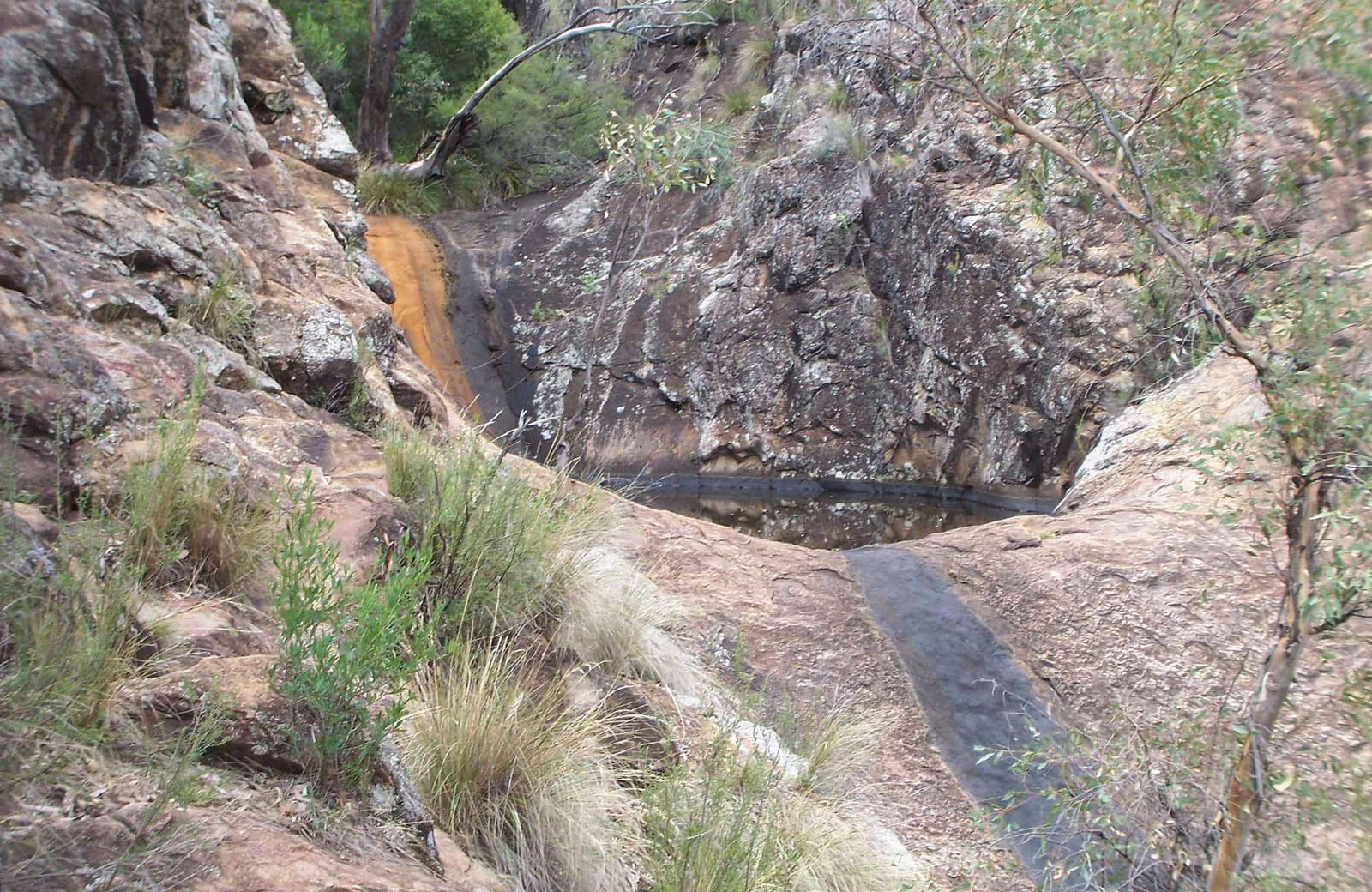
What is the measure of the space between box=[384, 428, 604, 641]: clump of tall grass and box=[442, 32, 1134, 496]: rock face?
5986 mm

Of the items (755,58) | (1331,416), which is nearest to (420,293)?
(755,58)

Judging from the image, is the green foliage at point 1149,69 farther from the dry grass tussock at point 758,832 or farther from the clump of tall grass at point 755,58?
the clump of tall grass at point 755,58

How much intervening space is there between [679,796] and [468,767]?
68cm

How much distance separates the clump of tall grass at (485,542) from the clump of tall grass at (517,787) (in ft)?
1.57

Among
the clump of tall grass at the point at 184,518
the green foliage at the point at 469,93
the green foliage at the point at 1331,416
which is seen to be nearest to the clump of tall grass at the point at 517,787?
the clump of tall grass at the point at 184,518

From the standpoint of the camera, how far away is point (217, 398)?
489 cm

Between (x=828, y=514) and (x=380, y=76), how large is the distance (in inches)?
366

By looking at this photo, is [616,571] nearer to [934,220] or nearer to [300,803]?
[300,803]

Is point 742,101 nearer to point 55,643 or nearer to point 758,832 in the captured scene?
point 758,832

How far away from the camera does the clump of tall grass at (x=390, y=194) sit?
15203 millimetres

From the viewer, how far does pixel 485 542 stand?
13.4ft

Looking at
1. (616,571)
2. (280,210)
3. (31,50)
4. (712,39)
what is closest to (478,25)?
(712,39)

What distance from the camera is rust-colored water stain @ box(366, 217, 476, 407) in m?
13.7

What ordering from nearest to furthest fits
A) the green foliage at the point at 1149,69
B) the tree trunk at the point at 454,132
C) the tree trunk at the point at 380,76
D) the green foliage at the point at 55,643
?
the green foliage at the point at 55,643 → the green foliage at the point at 1149,69 → the tree trunk at the point at 380,76 → the tree trunk at the point at 454,132
